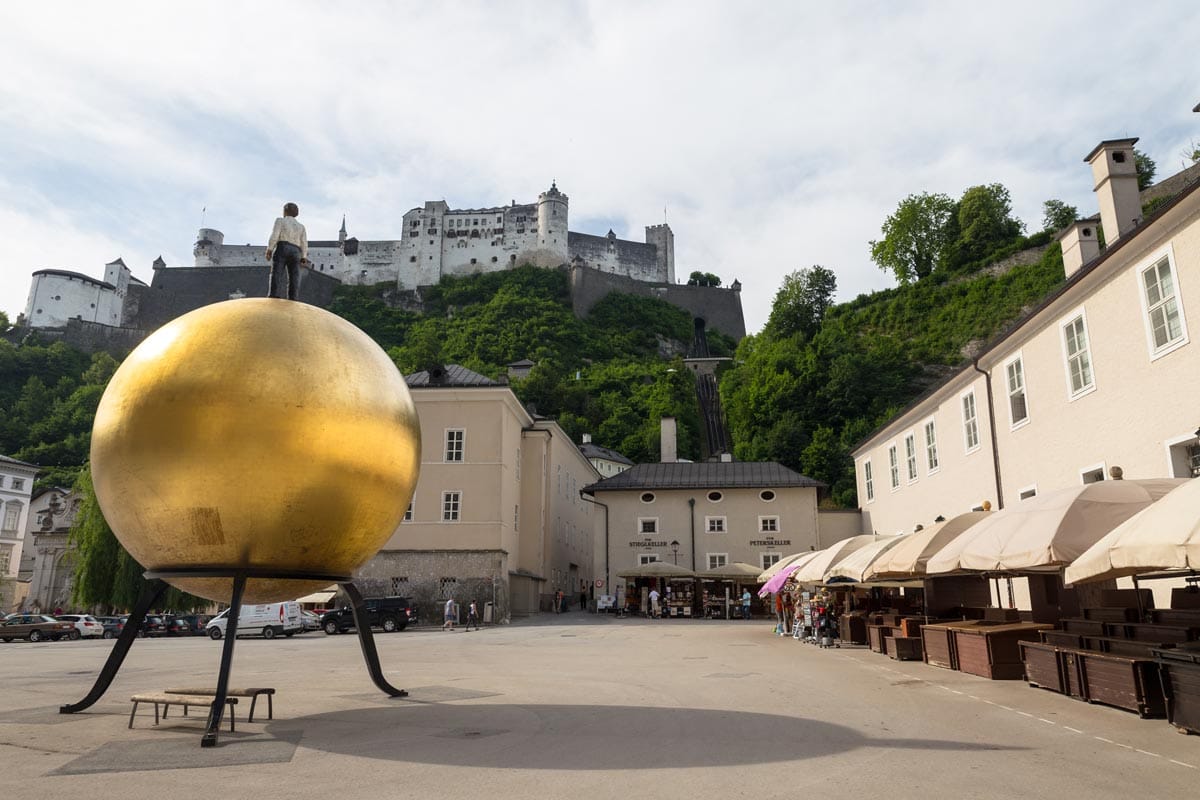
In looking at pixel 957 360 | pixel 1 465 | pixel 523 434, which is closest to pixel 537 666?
pixel 523 434

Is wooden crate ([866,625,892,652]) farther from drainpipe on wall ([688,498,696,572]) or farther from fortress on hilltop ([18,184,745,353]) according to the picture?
fortress on hilltop ([18,184,745,353])

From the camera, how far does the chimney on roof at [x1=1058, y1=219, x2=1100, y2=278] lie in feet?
69.7

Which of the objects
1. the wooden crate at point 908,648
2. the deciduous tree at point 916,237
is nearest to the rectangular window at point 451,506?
the wooden crate at point 908,648

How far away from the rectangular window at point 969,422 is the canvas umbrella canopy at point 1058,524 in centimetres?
1176

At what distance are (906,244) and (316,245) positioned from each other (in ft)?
278

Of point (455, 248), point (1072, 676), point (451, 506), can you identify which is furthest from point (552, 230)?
point (1072, 676)

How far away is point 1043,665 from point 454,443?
1109 inches

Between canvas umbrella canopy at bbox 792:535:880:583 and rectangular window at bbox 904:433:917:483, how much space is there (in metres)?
7.64

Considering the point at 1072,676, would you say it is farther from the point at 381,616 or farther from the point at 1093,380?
the point at 381,616

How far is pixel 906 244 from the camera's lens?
7800cm

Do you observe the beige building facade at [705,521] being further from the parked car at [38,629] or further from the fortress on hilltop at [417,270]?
the fortress on hilltop at [417,270]

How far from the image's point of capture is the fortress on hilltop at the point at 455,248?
116m

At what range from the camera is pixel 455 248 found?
117125mm

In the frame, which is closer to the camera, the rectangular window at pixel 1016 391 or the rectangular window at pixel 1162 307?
the rectangular window at pixel 1162 307
